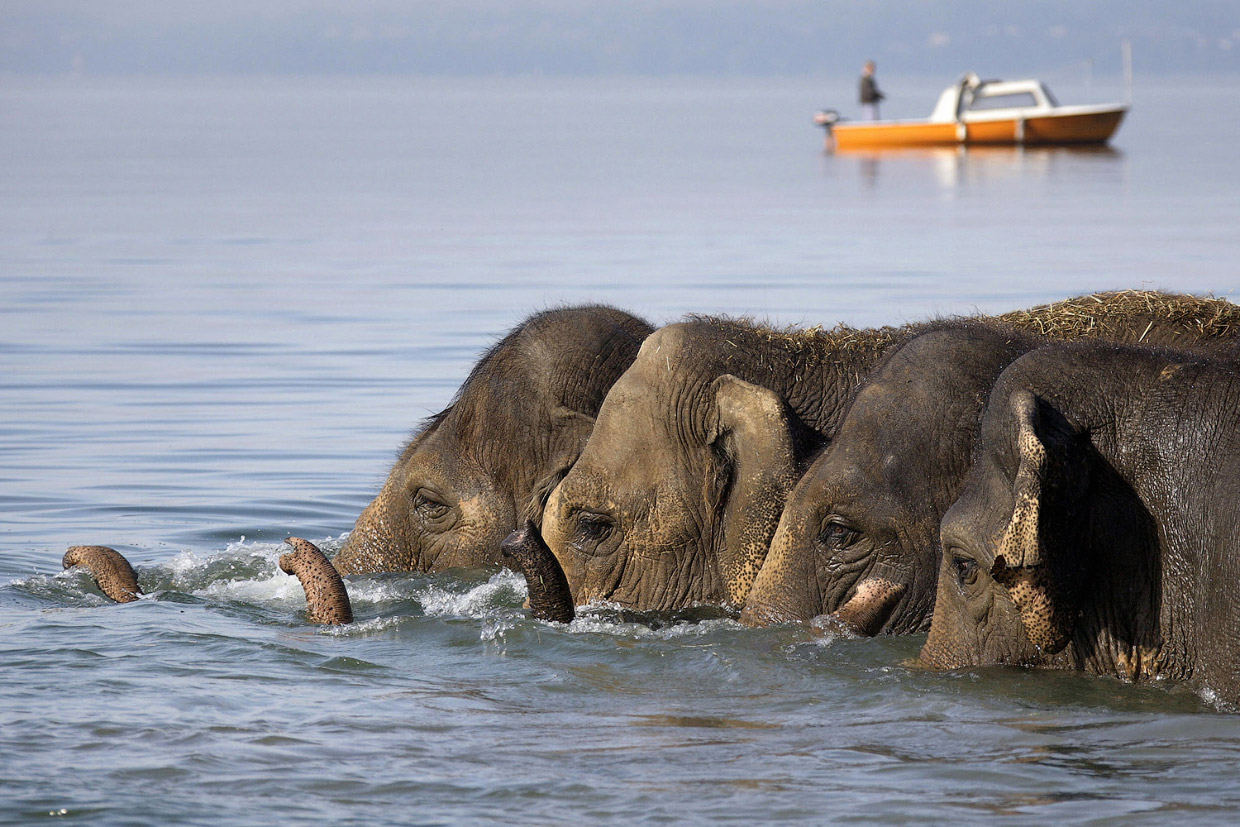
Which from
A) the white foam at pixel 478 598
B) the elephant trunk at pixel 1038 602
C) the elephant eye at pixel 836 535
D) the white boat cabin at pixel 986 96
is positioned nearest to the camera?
the elephant trunk at pixel 1038 602

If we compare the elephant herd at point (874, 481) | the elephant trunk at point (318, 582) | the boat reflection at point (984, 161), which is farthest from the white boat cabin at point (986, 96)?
the elephant trunk at point (318, 582)

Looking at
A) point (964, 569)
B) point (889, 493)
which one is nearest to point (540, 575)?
point (889, 493)

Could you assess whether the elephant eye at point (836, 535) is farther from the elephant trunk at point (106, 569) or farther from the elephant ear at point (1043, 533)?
the elephant trunk at point (106, 569)

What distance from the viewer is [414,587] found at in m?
10.7

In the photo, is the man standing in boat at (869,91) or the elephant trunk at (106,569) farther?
the man standing in boat at (869,91)

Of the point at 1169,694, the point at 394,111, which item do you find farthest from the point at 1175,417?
the point at 394,111

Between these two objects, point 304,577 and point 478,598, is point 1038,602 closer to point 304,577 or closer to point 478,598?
point 478,598

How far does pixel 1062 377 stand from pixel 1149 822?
171 centimetres

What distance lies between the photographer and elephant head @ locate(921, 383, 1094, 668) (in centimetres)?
684

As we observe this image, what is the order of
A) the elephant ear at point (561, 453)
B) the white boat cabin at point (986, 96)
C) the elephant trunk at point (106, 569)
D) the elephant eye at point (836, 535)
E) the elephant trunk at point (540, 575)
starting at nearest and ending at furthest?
the elephant eye at point (836, 535)
the elephant trunk at point (540, 575)
the elephant trunk at point (106, 569)
the elephant ear at point (561, 453)
the white boat cabin at point (986, 96)

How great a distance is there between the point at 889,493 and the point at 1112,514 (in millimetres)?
1446

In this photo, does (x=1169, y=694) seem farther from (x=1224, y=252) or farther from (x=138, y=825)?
(x=1224, y=252)

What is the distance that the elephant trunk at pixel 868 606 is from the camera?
332 inches

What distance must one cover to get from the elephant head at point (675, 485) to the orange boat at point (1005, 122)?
60538mm
